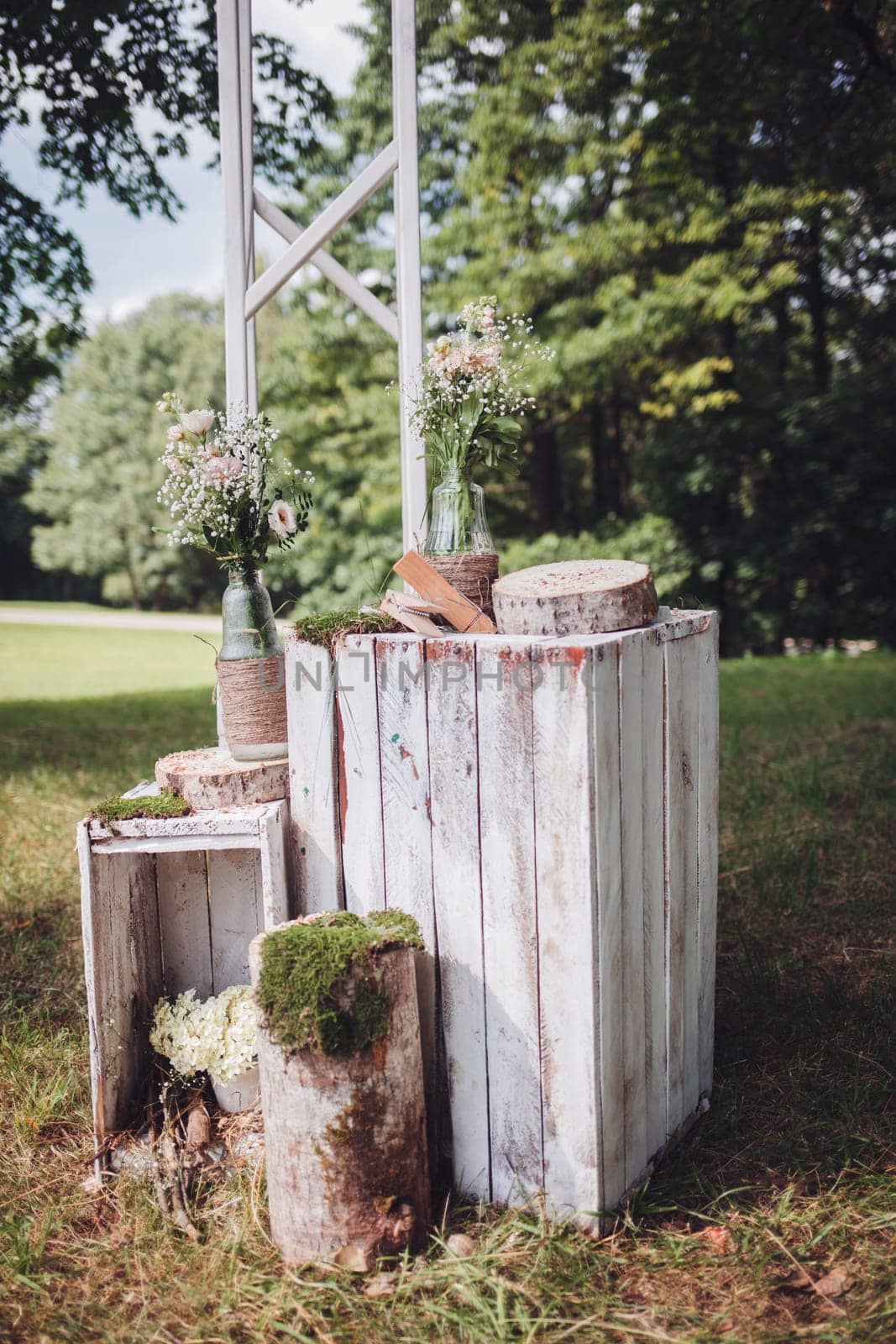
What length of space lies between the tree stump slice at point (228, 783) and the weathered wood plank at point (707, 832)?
3.49 feet

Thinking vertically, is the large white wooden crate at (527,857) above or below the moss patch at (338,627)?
below

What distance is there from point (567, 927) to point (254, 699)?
0.97 meters

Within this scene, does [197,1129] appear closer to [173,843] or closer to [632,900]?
[173,843]

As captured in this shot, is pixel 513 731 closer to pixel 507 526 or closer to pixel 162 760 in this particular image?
pixel 162 760

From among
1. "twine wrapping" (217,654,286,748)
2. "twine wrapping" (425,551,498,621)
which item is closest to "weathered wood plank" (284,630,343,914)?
"twine wrapping" (217,654,286,748)

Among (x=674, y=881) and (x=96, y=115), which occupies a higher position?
(x=96, y=115)

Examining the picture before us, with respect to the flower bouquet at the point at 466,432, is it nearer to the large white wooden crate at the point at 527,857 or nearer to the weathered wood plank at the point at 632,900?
the large white wooden crate at the point at 527,857

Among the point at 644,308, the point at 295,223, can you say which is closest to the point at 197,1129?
the point at 295,223

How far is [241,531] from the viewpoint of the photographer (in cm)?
254

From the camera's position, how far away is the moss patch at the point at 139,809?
233 cm

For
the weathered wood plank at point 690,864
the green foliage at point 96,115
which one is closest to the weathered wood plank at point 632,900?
the weathered wood plank at point 690,864

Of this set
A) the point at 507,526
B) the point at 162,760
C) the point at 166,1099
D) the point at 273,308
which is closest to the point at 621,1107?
the point at 166,1099

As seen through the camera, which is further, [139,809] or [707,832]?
[707,832]

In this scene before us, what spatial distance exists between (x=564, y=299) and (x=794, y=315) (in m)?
4.96
